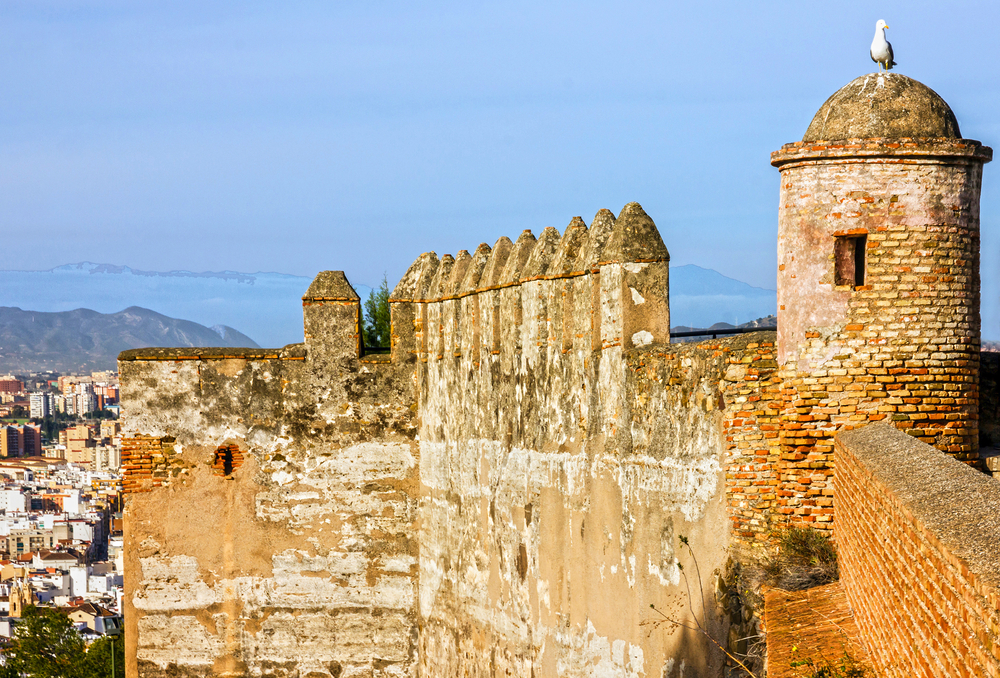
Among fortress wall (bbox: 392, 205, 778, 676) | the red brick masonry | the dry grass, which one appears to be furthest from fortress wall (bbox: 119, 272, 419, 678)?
the red brick masonry

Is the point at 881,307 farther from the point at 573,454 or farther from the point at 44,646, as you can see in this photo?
the point at 44,646

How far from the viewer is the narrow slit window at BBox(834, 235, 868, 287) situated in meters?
6.73

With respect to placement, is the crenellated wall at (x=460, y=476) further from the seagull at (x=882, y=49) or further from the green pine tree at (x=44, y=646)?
the green pine tree at (x=44, y=646)

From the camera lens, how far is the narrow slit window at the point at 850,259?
673 cm

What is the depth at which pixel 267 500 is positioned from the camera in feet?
42.0

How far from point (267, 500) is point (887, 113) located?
26.9 ft

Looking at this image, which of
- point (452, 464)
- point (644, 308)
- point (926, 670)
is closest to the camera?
point (926, 670)

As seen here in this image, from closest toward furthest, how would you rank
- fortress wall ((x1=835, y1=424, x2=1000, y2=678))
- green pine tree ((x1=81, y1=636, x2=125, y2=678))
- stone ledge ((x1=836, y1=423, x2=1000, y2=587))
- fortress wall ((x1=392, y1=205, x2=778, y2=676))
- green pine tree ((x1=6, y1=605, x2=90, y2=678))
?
fortress wall ((x1=835, y1=424, x2=1000, y2=678))
stone ledge ((x1=836, y1=423, x2=1000, y2=587))
fortress wall ((x1=392, y1=205, x2=778, y2=676))
green pine tree ((x1=81, y1=636, x2=125, y2=678))
green pine tree ((x1=6, y1=605, x2=90, y2=678))

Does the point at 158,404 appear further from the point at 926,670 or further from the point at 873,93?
the point at 926,670

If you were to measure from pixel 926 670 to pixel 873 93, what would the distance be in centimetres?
371

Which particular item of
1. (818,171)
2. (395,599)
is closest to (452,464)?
(395,599)

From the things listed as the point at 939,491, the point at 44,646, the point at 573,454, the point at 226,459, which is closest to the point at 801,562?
the point at 939,491

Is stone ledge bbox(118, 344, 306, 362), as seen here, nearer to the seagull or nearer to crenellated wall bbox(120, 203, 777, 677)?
crenellated wall bbox(120, 203, 777, 677)

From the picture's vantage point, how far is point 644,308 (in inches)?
328
